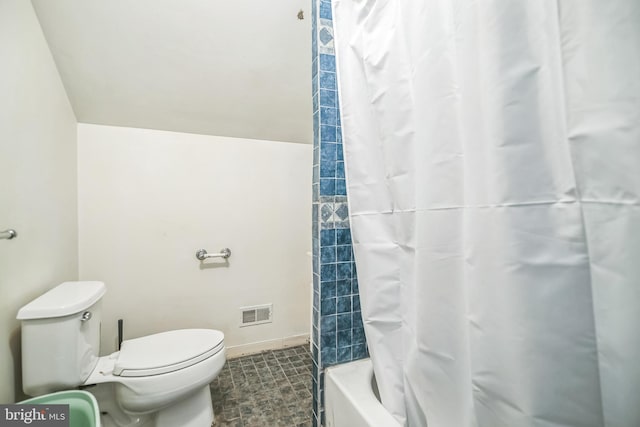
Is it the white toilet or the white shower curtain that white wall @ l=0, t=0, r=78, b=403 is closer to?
the white toilet

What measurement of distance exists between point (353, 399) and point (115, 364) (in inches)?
43.9

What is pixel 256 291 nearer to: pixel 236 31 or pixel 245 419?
pixel 245 419

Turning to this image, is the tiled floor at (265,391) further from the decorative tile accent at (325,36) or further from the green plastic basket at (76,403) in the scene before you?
the decorative tile accent at (325,36)

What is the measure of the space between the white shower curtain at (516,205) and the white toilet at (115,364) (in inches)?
40.1

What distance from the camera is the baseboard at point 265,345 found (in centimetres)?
192

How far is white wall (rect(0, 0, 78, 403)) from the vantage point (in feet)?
3.01

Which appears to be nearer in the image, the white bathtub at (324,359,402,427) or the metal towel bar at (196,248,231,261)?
the white bathtub at (324,359,402,427)

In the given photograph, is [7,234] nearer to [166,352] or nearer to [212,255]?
[166,352]

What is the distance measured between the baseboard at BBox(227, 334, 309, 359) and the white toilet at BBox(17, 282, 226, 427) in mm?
610

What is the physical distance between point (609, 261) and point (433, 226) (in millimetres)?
266

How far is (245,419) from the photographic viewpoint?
1.35 m

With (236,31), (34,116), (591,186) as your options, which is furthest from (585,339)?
(34,116)

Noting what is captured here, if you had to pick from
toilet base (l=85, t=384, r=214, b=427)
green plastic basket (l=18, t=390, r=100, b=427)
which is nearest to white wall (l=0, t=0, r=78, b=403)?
green plastic basket (l=18, t=390, r=100, b=427)

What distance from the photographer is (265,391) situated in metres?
1.56
